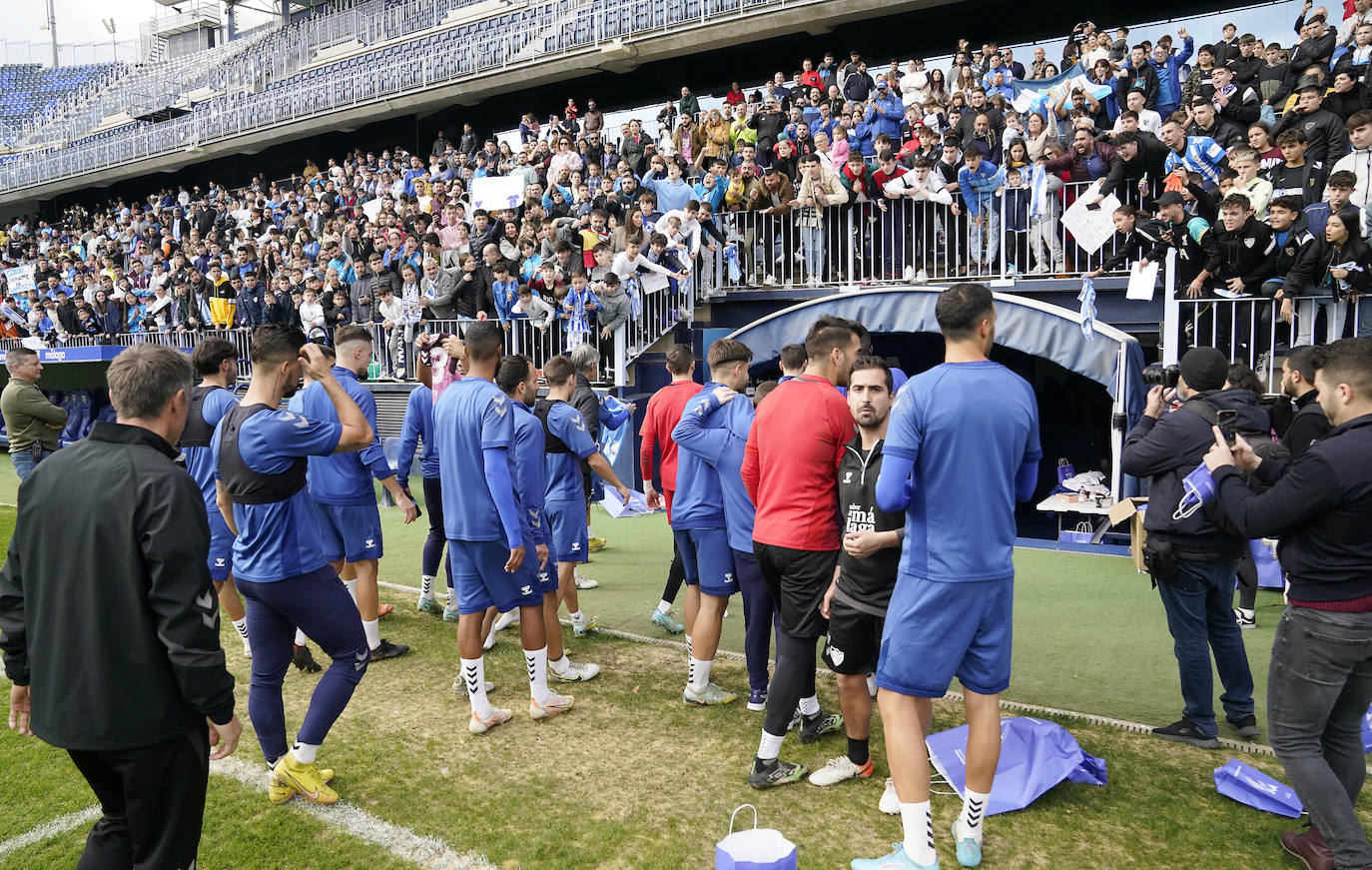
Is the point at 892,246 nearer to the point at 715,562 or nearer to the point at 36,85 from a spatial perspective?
the point at 715,562

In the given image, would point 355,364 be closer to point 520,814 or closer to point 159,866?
point 520,814

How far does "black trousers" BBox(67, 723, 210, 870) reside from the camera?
2.54m

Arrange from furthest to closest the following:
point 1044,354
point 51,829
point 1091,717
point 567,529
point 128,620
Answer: point 1044,354 < point 567,529 < point 1091,717 < point 51,829 < point 128,620

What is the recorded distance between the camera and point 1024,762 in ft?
12.5

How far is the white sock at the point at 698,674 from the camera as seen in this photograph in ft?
15.9

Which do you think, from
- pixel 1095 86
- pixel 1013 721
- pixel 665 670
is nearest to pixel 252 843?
pixel 665 670

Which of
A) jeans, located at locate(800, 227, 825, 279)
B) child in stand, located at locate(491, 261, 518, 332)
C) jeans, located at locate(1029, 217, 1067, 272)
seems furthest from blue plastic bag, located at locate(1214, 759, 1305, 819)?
child in stand, located at locate(491, 261, 518, 332)

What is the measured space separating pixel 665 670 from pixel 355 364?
8.28ft

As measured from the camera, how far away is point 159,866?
258 cm

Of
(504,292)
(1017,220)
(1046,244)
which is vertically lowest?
(504,292)

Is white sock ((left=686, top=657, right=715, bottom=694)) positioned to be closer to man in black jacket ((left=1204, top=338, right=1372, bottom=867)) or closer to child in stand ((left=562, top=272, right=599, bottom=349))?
man in black jacket ((left=1204, top=338, right=1372, bottom=867))

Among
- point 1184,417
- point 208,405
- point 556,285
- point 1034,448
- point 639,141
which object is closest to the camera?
point 1034,448

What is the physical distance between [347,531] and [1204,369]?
4.72 metres

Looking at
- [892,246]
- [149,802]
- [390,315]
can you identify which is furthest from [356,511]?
[390,315]
